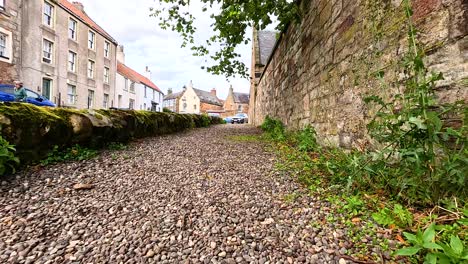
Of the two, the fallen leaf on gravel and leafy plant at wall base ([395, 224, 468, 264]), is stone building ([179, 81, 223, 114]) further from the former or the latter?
leafy plant at wall base ([395, 224, 468, 264])

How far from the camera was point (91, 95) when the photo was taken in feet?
66.4

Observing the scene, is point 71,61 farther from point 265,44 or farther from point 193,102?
point 193,102

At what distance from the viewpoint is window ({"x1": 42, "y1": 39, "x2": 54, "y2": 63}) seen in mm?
15683

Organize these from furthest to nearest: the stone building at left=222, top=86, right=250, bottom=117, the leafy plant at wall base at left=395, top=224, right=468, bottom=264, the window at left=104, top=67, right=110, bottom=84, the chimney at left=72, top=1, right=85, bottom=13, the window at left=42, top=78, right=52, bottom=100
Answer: the stone building at left=222, top=86, right=250, bottom=117
the window at left=104, top=67, right=110, bottom=84
the chimney at left=72, top=1, right=85, bottom=13
the window at left=42, top=78, right=52, bottom=100
the leafy plant at wall base at left=395, top=224, right=468, bottom=264

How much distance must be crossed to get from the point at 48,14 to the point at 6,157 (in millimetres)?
19068

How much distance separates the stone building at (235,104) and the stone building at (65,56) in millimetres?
31132

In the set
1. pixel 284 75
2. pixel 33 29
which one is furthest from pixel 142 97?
pixel 284 75

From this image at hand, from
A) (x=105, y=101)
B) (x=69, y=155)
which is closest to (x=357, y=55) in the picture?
(x=69, y=155)

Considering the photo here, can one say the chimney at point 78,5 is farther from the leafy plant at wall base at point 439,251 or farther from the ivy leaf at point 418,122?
the leafy plant at wall base at point 439,251

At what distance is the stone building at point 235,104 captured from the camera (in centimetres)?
5141

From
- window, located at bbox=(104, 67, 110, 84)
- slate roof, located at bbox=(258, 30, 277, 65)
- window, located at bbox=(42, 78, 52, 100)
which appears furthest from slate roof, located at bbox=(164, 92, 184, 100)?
slate roof, located at bbox=(258, 30, 277, 65)

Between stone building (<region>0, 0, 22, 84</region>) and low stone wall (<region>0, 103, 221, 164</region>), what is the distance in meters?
14.0

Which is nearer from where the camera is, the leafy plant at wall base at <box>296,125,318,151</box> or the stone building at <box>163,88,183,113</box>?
the leafy plant at wall base at <box>296,125,318,151</box>

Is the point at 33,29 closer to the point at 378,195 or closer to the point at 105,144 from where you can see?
the point at 105,144
